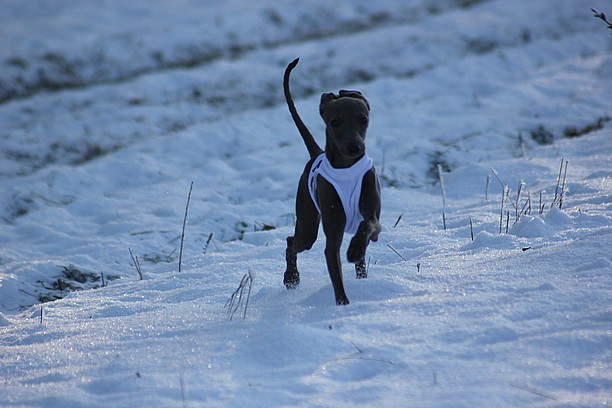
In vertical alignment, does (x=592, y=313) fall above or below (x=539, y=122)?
below

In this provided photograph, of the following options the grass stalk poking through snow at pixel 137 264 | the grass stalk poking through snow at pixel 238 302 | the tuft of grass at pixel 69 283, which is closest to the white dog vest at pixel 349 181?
the grass stalk poking through snow at pixel 238 302

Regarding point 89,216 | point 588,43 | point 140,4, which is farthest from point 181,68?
point 588,43

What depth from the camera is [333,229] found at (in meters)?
3.28

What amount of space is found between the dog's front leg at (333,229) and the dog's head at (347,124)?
8.1 inches

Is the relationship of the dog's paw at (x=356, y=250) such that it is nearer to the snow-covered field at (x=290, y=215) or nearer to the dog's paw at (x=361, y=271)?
the snow-covered field at (x=290, y=215)

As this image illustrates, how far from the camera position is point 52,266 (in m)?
4.83

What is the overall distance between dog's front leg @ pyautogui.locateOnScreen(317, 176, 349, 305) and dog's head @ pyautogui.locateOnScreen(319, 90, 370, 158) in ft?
0.67

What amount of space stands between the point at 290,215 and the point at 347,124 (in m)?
2.66

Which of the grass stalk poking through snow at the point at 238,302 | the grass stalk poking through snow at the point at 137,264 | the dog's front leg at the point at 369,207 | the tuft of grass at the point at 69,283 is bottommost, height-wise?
the tuft of grass at the point at 69,283

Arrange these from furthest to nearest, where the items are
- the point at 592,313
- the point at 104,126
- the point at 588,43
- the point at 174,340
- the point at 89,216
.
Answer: the point at 588,43, the point at 104,126, the point at 89,216, the point at 174,340, the point at 592,313

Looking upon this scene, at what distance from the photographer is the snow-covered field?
8.88 feet

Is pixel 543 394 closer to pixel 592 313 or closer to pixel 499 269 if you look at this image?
pixel 592 313

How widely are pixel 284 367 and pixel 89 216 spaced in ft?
12.9

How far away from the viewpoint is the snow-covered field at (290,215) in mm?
2707
